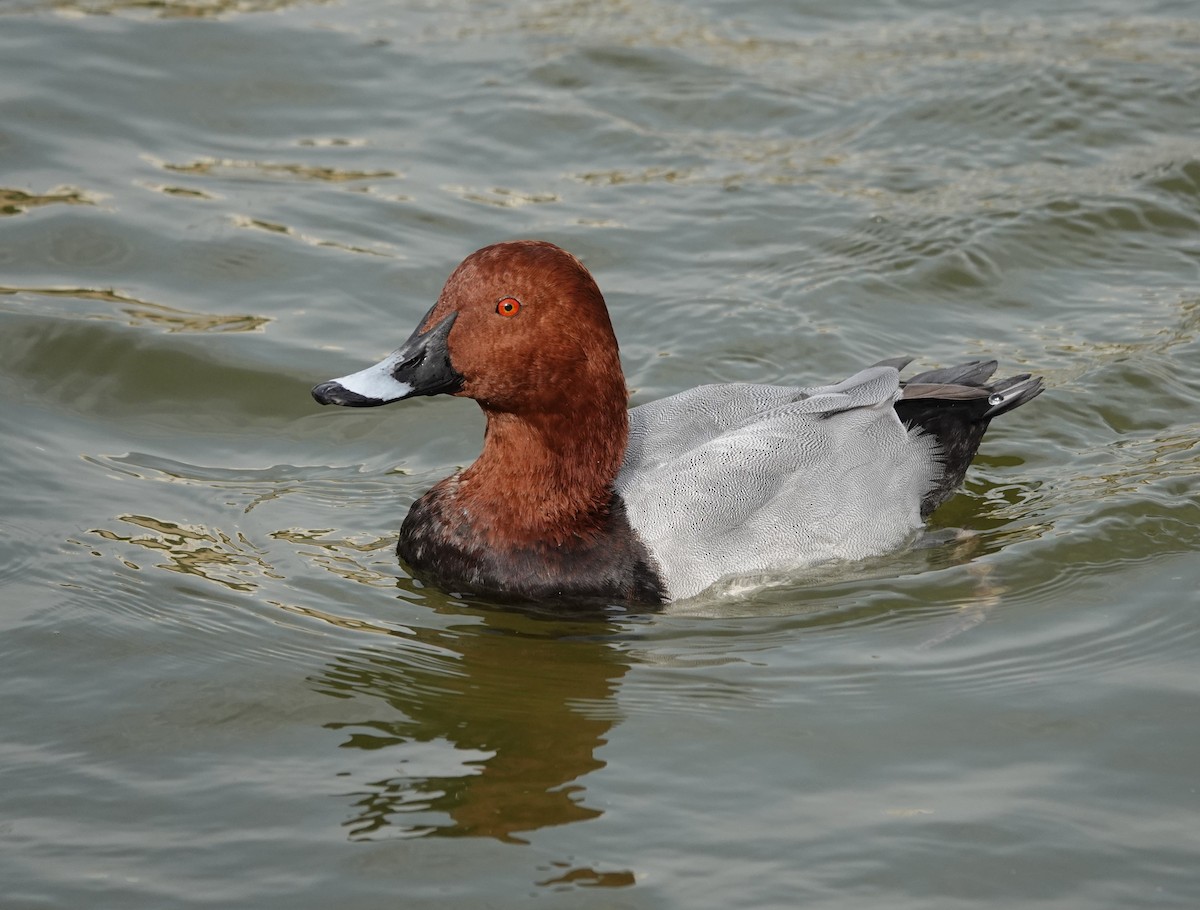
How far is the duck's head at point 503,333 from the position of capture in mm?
6145

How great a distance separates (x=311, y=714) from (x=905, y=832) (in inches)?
79.7

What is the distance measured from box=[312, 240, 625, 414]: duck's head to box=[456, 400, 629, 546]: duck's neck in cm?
16

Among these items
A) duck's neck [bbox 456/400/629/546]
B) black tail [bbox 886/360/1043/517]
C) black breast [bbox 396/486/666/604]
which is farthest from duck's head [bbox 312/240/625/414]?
black tail [bbox 886/360/1043/517]

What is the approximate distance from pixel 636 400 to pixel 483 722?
3110 mm

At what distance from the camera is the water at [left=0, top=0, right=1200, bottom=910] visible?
4836mm

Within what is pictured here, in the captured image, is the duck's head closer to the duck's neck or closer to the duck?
the duck

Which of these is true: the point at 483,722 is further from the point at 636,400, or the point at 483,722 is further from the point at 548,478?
the point at 636,400

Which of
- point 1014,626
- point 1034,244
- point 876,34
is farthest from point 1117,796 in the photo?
point 876,34

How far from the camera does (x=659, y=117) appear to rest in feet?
37.0

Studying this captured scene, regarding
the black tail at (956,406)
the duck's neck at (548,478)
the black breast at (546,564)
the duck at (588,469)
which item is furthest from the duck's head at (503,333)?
the black tail at (956,406)

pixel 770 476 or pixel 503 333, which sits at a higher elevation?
pixel 503 333

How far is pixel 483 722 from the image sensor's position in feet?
18.0

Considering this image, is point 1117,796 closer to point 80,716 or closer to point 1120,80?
point 80,716


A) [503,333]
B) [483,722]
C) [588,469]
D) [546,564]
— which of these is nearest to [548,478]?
[588,469]
